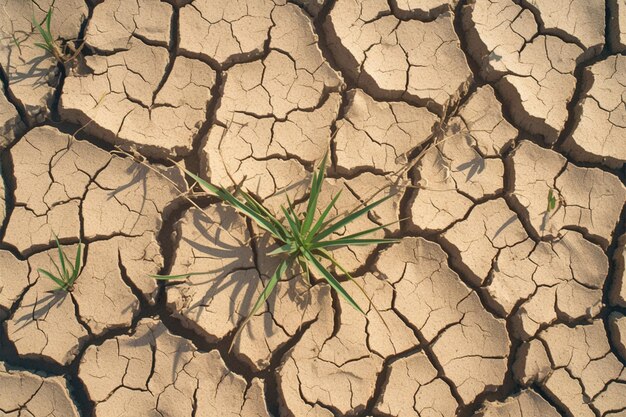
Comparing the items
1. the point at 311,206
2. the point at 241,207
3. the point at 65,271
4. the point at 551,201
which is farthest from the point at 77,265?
the point at 551,201

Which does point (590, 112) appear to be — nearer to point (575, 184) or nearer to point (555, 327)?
point (575, 184)

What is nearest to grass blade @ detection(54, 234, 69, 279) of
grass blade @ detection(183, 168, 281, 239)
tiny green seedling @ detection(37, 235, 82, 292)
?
tiny green seedling @ detection(37, 235, 82, 292)

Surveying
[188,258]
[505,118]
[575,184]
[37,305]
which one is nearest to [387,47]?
[505,118]

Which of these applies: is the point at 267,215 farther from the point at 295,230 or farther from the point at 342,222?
the point at 342,222

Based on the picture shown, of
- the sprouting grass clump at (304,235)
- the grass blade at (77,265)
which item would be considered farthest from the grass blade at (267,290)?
the grass blade at (77,265)

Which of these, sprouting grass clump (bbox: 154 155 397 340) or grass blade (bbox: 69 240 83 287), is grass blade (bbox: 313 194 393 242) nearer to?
sprouting grass clump (bbox: 154 155 397 340)
